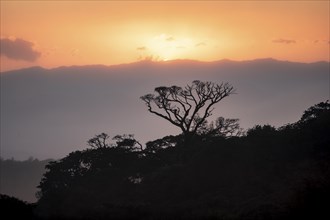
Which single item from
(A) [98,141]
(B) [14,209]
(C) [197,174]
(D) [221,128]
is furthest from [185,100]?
(B) [14,209]

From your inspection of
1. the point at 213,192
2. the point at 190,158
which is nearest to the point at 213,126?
the point at 190,158

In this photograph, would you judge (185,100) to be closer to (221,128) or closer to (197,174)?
(221,128)

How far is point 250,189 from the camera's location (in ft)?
116

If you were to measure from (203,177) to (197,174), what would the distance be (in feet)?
2.65

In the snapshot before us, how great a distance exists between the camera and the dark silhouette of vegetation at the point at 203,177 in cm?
2883

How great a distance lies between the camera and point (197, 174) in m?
40.8

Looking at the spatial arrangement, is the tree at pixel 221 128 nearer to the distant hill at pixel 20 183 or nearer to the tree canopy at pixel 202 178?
the tree canopy at pixel 202 178

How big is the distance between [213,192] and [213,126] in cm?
1812

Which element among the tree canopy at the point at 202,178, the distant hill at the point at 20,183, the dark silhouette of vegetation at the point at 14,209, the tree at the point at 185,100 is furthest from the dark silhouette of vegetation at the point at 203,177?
the distant hill at the point at 20,183

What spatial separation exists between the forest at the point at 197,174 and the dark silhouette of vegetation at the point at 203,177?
70mm

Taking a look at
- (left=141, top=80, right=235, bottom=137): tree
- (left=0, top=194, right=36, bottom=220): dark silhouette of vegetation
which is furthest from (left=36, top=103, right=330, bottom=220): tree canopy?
(left=0, top=194, right=36, bottom=220): dark silhouette of vegetation

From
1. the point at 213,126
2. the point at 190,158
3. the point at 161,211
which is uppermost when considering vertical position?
the point at 213,126

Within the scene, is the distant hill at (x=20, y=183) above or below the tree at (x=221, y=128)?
below

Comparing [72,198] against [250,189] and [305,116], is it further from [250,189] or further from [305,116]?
[305,116]
